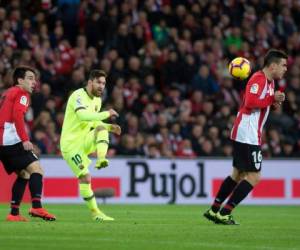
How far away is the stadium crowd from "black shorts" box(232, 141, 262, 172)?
8692 mm

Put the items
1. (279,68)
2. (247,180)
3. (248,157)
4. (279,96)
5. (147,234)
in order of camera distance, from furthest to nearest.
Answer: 1. (279,68)
2. (247,180)
3. (248,157)
4. (279,96)
5. (147,234)

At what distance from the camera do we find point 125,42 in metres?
24.1

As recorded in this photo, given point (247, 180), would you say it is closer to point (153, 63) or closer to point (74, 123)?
point (74, 123)

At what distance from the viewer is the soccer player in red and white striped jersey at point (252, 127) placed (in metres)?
12.6

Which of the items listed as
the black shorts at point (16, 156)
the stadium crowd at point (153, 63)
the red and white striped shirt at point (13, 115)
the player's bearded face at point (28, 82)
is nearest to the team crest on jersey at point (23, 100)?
the red and white striped shirt at point (13, 115)

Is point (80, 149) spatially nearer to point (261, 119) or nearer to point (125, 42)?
point (261, 119)

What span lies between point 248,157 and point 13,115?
3.10m

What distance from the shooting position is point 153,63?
2434cm

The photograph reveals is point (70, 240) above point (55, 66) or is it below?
below

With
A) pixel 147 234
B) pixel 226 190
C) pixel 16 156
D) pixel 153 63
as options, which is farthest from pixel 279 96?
pixel 153 63

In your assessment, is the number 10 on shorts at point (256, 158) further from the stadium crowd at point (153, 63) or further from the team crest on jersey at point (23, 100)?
the stadium crowd at point (153, 63)

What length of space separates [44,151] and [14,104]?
8448mm

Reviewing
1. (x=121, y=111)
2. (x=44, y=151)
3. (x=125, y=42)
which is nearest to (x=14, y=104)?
(x=44, y=151)

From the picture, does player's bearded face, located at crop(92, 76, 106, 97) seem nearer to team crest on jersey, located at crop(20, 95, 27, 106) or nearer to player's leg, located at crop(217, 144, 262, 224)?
team crest on jersey, located at crop(20, 95, 27, 106)
